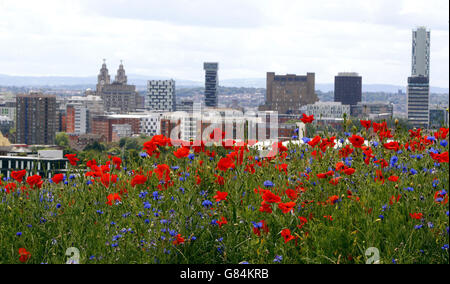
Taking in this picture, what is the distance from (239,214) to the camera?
10.5 ft

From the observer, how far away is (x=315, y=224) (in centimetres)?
316

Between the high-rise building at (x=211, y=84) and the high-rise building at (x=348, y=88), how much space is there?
133ft

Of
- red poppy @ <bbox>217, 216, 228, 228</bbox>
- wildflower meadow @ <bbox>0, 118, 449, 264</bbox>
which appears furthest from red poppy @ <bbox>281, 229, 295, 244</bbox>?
red poppy @ <bbox>217, 216, 228, 228</bbox>

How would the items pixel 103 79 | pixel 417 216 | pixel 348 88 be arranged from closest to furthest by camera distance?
1. pixel 417 216
2. pixel 348 88
3. pixel 103 79

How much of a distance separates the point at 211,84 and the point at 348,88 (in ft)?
164

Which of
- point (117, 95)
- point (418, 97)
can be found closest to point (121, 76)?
point (117, 95)

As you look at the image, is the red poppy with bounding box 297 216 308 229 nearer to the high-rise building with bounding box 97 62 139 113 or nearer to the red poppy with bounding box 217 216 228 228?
the red poppy with bounding box 217 216 228 228

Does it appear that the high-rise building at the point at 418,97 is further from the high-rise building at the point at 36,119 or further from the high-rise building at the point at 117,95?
the high-rise building at the point at 36,119

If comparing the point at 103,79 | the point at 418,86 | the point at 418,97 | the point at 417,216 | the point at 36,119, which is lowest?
the point at 36,119

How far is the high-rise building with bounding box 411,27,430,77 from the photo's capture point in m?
128

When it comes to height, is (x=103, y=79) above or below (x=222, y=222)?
above

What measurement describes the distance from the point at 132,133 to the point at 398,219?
10021 centimetres

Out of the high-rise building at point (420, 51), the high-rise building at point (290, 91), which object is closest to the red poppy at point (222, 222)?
the high-rise building at point (420, 51)

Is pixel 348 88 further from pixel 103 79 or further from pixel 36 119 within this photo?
pixel 36 119
